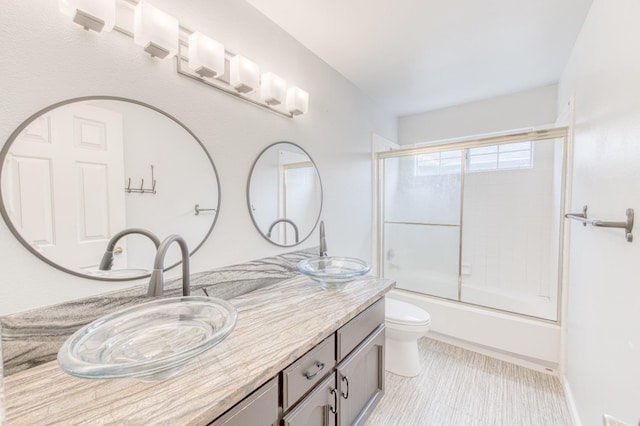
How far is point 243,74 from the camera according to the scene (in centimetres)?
134

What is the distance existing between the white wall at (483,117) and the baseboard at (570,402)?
2231 mm

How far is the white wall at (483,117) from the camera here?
2512 millimetres

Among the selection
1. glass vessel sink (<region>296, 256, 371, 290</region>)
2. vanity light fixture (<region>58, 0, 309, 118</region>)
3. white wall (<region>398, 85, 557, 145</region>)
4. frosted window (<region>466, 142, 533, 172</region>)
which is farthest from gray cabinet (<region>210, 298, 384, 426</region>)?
white wall (<region>398, 85, 557, 145</region>)

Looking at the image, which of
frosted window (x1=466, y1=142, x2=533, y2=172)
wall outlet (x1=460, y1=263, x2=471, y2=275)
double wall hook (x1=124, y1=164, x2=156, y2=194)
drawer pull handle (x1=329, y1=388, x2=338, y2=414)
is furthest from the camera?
wall outlet (x1=460, y1=263, x2=471, y2=275)

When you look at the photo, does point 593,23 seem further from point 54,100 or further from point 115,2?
point 54,100

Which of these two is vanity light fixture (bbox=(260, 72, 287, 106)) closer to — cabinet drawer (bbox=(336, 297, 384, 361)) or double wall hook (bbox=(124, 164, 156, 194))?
double wall hook (bbox=(124, 164, 156, 194))

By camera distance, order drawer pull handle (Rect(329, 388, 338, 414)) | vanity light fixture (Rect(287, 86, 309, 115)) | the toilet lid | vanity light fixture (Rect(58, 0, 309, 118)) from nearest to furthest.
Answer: vanity light fixture (Rect(58, 0, 309, 118)) → drawer pull handle (Rect(329, 388, 338, 414)) → vanity light fixture (Rect(287, 86, 309, 115)) → the toilet lid

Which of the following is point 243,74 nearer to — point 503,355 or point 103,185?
point 103,185

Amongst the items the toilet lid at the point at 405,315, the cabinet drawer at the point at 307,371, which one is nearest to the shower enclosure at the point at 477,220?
the toilet lid at the point at 405,315

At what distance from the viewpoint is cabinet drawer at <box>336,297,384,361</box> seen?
1.19 m

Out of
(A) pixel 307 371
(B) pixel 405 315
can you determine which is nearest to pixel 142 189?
(A) pixel 307 371

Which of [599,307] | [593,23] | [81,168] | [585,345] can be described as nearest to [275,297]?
[81,168]

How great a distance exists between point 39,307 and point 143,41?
1.01 meters

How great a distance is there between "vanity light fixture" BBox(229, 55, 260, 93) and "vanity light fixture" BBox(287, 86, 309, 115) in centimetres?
30
